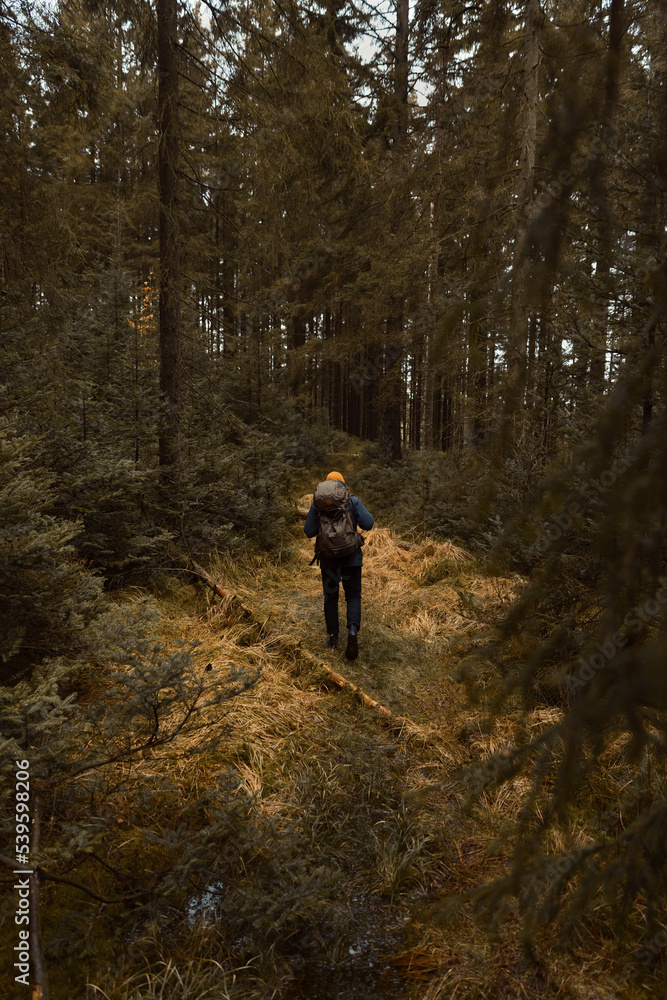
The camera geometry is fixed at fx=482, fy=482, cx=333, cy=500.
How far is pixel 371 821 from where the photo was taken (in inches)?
119

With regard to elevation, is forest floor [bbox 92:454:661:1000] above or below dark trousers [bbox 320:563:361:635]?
below

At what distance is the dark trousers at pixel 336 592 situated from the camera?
5.11 meters

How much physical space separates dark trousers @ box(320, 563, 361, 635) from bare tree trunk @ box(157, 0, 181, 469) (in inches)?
106

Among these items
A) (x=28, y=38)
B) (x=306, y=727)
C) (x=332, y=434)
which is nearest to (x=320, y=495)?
(x=306, y=727)

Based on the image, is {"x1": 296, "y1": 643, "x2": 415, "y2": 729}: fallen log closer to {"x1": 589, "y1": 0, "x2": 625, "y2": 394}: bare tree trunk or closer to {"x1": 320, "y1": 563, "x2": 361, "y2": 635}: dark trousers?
{"x1": 320, "y1": 563, "x2": 361, "y2": 635}: dark trousers

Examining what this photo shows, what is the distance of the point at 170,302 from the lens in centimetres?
628

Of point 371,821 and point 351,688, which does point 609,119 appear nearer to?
point 371,821

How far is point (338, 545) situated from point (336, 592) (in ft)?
1.75

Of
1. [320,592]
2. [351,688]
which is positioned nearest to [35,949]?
[351,688]

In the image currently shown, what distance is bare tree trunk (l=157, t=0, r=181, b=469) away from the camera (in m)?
5.85

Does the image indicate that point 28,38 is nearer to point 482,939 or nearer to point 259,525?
point 259,525

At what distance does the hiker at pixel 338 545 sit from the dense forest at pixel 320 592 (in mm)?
346

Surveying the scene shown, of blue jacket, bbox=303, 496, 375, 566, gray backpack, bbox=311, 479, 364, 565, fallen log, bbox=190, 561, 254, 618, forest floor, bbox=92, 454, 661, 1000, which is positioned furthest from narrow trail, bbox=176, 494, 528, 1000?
gray backpack, bbox=311, 479, 364, 565

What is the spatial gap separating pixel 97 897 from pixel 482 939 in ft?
5.82
